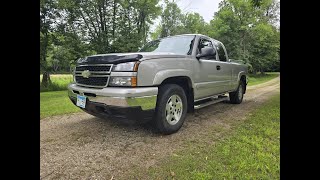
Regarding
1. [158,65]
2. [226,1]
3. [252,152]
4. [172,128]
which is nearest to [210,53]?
[158,65]

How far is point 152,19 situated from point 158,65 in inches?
652

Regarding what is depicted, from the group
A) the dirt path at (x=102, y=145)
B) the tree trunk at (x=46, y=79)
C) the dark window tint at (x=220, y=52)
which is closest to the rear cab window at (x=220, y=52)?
→ the dark window tint at (x=220, y=52)

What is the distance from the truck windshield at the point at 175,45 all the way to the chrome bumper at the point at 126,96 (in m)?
1.41

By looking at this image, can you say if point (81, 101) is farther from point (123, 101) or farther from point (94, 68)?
point (123, 101)

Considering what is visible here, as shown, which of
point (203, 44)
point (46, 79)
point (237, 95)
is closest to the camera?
point (203, 44)

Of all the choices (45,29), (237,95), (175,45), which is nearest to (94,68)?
(175,45)

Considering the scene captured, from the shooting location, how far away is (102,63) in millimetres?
3139

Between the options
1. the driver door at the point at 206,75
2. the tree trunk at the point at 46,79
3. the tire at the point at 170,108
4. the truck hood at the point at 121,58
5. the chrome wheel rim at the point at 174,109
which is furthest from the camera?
the tree trunk at the point at 46,79

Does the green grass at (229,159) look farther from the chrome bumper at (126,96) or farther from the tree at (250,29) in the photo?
the tree at (250,29)

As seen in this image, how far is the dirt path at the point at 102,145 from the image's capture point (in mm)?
2386

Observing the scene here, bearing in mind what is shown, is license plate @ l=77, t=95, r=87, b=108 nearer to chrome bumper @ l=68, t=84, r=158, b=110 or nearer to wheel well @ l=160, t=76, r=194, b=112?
chrome bumper @ l=68, t=84, r=158, b=110

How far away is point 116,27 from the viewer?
14.6 m

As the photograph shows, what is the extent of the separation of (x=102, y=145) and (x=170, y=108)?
120 centimetres

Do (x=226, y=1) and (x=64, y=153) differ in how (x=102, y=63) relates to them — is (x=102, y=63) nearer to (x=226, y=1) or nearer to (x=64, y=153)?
(x=64, y=153)
